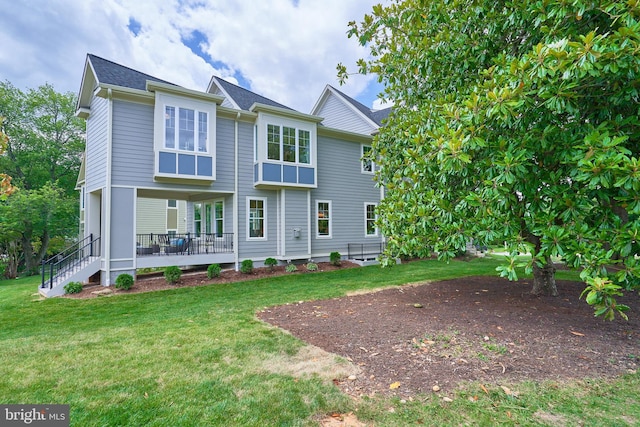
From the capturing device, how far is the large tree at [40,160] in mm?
17859

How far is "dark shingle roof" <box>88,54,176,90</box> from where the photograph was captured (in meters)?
10.2

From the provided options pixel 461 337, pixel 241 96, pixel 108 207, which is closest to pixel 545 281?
pixel 461 337

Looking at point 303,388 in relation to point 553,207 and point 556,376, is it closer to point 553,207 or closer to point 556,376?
point 556,376

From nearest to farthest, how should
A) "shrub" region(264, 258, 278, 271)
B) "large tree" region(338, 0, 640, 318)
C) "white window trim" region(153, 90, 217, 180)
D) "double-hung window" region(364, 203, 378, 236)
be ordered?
"large tree" region(338, 0, 640, 318) → "white window trim" region(153, 90, 217, 180) → "shrub" region(264, 258, 278, 271) → "double-hung window" region(364, 203, 378, 236)

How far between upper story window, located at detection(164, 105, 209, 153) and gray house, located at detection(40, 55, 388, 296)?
32mm

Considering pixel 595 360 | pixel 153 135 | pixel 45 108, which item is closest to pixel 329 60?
pixel 153 135

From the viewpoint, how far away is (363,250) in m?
14.7

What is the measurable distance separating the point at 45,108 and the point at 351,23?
30.2 meters

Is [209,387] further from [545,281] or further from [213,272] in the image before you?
[213,272]

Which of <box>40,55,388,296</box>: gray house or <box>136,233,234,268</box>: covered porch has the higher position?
<box>40,55,388,296</box>: gray house

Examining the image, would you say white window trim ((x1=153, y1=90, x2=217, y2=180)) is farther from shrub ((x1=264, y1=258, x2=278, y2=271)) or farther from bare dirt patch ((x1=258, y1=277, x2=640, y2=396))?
bare dirt patch ((x1=258, y1=277, x2=640, y2=396))

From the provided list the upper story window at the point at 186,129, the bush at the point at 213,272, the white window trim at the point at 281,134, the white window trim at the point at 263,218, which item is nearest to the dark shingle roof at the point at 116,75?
the upper story window at the point at 186,129

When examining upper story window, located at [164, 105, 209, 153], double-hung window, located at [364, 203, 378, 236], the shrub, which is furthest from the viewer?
double-hung window, located at [364, 203, 378, 236]

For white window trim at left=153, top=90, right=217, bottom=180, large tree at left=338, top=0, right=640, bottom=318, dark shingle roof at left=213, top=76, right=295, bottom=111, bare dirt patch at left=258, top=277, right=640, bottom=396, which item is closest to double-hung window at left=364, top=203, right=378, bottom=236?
dark shingle roof at left=213, top=76, right=295, bottom=111
